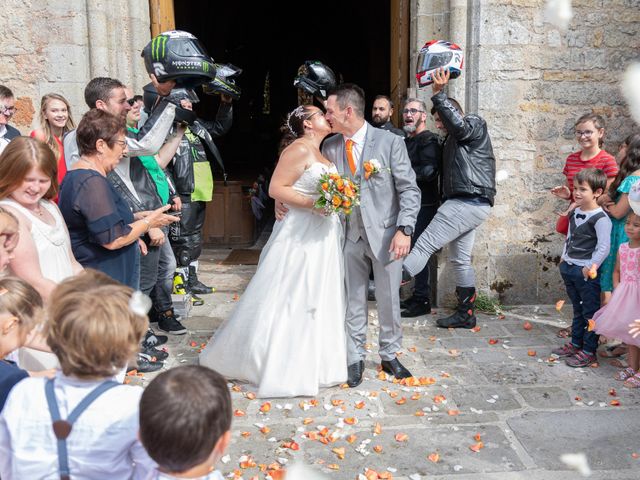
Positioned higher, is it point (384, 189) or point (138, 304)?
point (384, 189)

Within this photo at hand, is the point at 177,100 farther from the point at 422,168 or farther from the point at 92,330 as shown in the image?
the point at 92,330

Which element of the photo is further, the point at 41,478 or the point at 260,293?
the point at 260,293

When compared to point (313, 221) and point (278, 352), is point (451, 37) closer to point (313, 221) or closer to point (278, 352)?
Result: point (313, 221)

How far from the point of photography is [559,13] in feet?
19.7

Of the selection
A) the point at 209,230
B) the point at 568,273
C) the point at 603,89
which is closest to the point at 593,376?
the point at 568,273

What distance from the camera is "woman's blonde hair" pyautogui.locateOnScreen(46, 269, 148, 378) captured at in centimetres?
175

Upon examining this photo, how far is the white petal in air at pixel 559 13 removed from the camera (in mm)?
5941

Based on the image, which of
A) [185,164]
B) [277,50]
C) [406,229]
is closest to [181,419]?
[406,229]

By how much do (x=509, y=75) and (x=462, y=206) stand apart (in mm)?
1424

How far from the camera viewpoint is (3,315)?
2162mm

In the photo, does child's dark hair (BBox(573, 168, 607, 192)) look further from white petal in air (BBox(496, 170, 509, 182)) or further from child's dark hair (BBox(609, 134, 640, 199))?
white petal in air (BBox(496, 170, 509, 182))

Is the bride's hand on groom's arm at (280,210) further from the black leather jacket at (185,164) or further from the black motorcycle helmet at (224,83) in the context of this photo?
the black motorcycle helmet at (224,83)

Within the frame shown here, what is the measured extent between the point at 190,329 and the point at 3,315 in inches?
141

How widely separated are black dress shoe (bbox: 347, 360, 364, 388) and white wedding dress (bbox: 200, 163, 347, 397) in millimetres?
56
